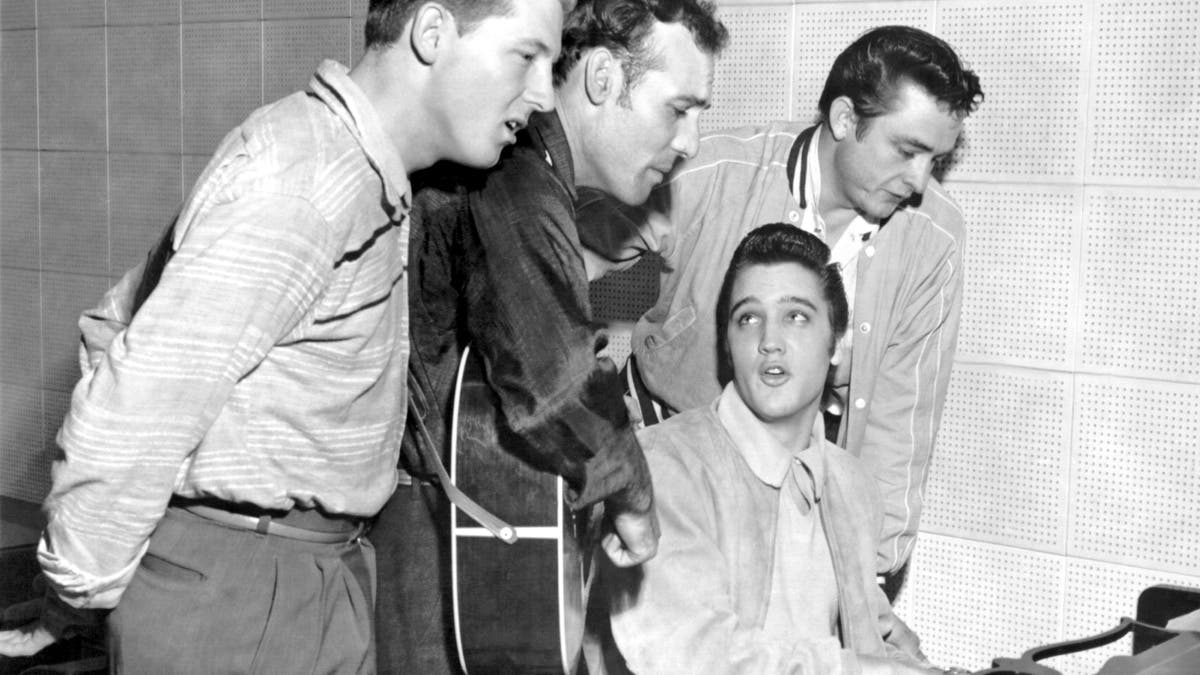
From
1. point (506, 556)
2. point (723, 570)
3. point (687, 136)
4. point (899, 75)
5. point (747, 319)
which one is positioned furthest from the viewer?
point (899, 75)

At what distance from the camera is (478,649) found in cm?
237

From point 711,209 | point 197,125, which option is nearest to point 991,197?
point 711,209

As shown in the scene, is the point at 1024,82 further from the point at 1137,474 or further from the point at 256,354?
the point at 256,354

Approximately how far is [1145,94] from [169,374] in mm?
2839

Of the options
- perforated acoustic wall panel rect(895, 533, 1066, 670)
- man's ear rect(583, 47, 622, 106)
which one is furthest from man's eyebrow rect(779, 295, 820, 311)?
perforated acoustic wall panel rect(895, 533, 1066, 670)

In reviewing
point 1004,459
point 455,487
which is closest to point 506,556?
point 455,487

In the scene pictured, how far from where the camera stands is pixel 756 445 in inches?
110

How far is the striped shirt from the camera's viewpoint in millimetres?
1700

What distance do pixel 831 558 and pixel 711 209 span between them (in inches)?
41.8

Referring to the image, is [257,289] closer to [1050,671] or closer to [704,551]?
[704,551]

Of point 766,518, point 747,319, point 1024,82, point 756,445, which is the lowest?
point 766,518

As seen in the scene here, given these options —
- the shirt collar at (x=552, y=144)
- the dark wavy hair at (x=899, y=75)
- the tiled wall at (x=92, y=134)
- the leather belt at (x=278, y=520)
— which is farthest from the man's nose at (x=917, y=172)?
the tiled wall at (x=92, y=134)

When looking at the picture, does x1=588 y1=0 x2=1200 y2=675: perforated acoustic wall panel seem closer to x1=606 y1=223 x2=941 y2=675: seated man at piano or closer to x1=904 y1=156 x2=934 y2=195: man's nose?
x1=904 y1=156 x2=934 y2=195: man's nose

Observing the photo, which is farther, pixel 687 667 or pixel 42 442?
pixel 42 442
